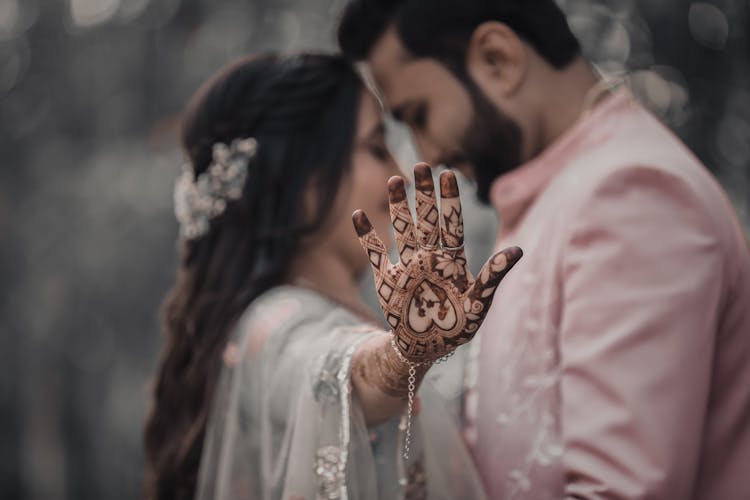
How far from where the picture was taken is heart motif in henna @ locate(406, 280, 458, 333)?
1.11 metres

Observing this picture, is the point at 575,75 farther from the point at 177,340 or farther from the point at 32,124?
the point at 32,124

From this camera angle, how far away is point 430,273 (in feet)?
3.59

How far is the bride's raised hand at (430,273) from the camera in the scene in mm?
1076

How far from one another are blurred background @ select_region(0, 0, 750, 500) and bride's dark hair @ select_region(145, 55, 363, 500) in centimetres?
327

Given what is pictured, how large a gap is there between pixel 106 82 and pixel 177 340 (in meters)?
5.22

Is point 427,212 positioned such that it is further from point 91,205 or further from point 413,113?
point 91,205

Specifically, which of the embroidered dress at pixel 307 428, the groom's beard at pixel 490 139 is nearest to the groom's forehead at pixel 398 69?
the groom's beard at pixel 490 139

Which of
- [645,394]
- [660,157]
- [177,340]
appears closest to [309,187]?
[177,340]

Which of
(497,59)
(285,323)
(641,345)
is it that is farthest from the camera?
(497,59)

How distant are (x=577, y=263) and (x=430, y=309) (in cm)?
44

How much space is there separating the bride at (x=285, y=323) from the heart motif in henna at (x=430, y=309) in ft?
0.37

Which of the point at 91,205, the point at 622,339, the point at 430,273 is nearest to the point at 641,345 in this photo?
the point at 622,339

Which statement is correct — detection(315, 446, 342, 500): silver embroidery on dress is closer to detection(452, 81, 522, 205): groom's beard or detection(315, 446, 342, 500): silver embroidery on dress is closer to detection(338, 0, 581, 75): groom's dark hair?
detection(452, 81, 522, 205): groom's beard

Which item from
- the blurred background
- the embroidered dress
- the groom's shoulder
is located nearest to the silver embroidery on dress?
the embroidered dress
